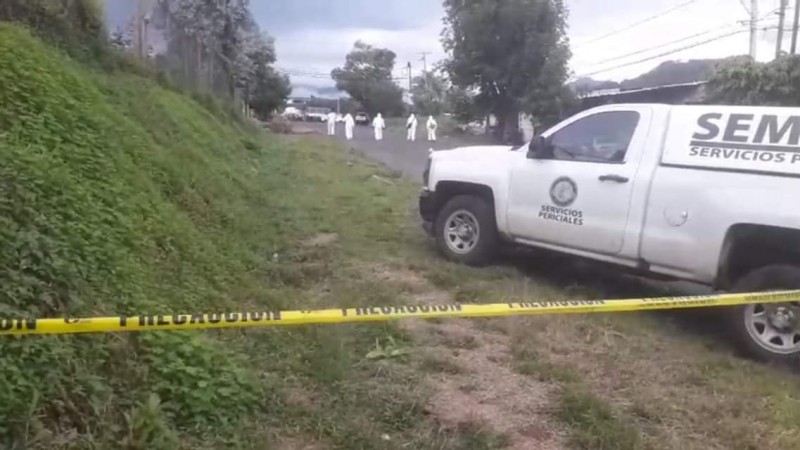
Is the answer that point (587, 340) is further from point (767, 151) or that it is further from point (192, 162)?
point (192, 162)

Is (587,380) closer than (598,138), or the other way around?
(587,380)

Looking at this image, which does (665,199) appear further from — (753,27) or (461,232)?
(753,27)

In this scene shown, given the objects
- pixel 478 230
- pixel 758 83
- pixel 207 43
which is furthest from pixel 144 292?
pixel 758 83

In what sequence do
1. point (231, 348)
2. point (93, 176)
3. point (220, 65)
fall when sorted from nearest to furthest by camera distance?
point (231, 348), point (93, 176), point (220, 65)

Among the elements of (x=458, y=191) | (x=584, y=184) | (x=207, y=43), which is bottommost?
(x=458, y=191)

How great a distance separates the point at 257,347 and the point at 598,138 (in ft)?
11.7

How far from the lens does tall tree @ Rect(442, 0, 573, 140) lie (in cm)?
3953

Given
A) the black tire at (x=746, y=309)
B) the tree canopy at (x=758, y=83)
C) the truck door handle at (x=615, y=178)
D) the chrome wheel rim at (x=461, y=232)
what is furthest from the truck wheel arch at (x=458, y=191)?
the tree canopy at (x=758, y=83)

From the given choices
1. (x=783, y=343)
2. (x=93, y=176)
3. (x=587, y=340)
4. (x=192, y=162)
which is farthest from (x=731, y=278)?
(x=192, y=162)

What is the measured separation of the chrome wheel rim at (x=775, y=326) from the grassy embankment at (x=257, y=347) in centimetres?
27

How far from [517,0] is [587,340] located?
3582 cm

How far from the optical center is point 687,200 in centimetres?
→ 610

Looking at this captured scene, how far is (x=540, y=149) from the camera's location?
7438 mm

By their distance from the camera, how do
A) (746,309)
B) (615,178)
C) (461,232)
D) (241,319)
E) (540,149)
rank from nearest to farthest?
(241,319) < (746,309) < (615,178) < (540,149) < (461,232)
